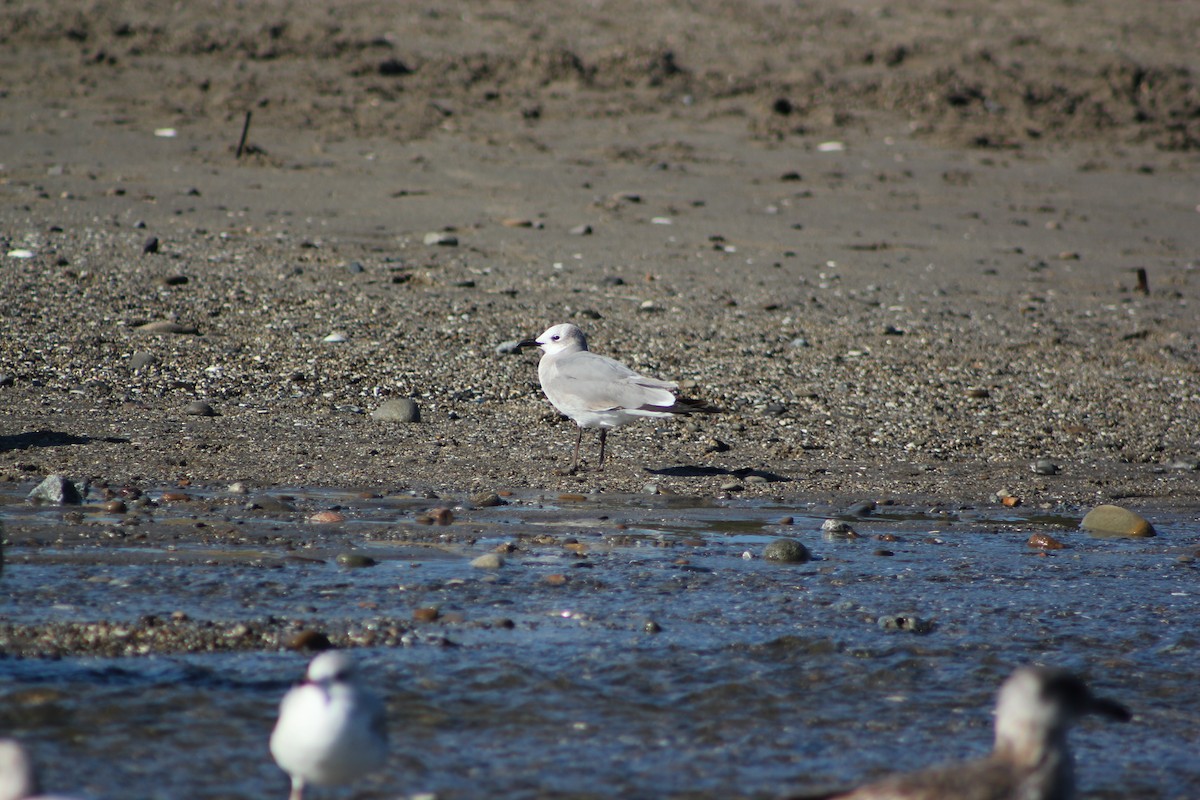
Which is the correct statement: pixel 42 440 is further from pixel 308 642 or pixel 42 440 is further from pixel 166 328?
pixel 308 642

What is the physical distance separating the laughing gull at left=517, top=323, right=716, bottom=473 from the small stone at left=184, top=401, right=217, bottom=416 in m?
1.76

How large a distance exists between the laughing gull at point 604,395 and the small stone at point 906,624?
2.06 metres

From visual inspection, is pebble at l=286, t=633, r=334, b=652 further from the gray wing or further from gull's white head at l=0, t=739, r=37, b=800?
the gray wing

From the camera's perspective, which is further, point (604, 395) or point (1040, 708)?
point (604, 395)

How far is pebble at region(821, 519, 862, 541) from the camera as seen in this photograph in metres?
6.24

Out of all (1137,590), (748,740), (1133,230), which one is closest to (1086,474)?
(1137,590)

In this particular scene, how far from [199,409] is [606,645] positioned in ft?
11.3

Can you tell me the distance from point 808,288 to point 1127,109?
8.22 meters

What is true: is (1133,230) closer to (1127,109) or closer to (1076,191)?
(1076,191)

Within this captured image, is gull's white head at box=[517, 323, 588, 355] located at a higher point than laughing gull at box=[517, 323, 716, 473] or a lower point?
higher

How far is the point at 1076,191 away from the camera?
1412 cm

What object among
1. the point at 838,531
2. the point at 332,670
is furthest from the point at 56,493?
the point at 838,531

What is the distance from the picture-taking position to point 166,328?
28.0ft

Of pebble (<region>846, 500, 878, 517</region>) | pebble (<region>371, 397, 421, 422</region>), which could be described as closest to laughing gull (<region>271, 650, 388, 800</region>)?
pebble (<region>846, 500, 878, 517</region>)
